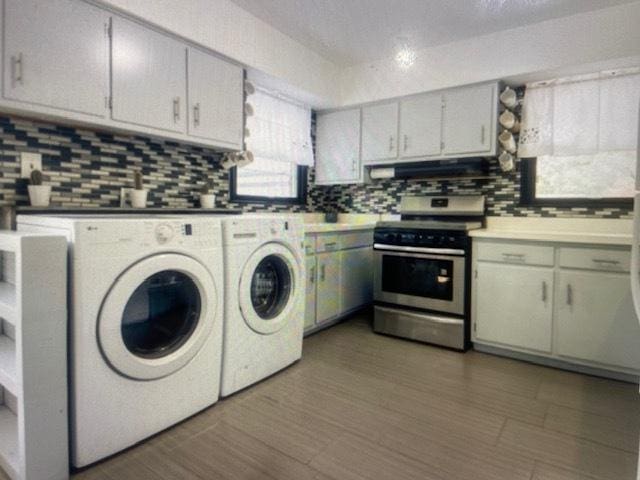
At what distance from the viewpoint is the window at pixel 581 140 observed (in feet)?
8.59

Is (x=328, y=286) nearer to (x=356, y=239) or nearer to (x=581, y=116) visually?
(x=356, y=239)

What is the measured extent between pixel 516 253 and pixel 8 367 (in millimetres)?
2843

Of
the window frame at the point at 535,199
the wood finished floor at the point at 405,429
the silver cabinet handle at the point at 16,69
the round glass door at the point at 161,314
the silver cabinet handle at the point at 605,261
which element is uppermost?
the silver cabinet handle at the point at 16,69

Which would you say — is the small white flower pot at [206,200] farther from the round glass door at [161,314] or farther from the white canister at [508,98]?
the white canister at [508,98]

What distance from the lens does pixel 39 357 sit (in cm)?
135

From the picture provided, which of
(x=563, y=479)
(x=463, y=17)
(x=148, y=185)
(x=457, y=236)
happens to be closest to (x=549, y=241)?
(x=457, y=236)

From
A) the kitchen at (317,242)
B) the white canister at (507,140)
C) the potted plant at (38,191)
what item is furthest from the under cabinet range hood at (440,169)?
the potted plant at (38,191)

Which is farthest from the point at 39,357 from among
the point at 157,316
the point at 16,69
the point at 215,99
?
the point at 215,99

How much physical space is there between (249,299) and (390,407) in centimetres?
96

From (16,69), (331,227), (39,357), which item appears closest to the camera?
(39,357)

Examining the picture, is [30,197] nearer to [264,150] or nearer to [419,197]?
[264,150]

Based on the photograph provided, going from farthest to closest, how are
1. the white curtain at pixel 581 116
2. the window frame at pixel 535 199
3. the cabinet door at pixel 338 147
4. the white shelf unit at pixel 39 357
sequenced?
1. the cabinet door at pixel 338 147
2. the window frame at pixel 535 199
3. the white curtain at pixel 581 116
4. the white shelf unit at pixel 39 357

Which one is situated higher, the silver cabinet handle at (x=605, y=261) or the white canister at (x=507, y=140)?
the white canister at (x=507, y=140)

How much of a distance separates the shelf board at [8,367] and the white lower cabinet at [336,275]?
5.88ft
